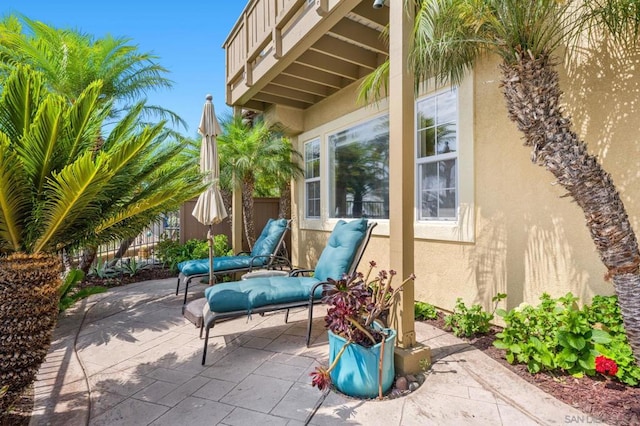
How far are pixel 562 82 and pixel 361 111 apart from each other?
10.7 ft

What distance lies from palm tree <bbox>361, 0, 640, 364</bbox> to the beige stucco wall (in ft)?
1.79

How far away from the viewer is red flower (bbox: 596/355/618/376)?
2613 mm

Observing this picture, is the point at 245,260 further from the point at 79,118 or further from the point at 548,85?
the point at 548,85

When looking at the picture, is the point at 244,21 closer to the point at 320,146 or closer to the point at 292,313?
the point at 320,146

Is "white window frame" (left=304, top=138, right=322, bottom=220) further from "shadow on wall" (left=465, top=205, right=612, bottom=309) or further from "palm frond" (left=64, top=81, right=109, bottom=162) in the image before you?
"palm frond" (left=64, top=81, right=109, bottom=162)

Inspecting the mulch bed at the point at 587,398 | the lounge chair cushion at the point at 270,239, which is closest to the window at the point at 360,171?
the lounge chair cushion at the point at 270,239

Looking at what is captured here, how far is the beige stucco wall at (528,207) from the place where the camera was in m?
3.13

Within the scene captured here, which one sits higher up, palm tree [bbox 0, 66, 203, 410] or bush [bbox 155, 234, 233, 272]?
palm tree [bbox 0, 66, 203, 410]

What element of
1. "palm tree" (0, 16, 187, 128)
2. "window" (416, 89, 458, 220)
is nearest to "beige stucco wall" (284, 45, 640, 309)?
"window" (416, 89, 458, 220)

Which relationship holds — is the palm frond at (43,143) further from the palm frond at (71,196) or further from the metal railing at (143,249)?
the metal railing at (143,249)

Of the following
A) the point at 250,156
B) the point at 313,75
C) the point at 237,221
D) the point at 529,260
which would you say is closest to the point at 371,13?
the point at 313,75

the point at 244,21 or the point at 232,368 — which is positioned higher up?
the point at 244,21

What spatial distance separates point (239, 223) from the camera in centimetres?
764

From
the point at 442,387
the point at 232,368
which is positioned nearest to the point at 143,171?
Result: the point at 232,368
